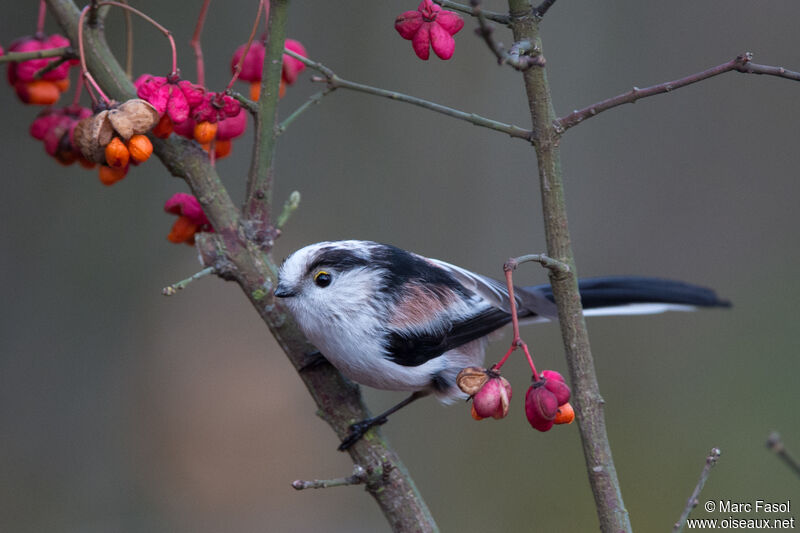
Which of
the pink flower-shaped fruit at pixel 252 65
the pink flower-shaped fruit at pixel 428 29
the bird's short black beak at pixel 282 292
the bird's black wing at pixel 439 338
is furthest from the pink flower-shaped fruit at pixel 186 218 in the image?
the pink flower-shaped fruit at pixel 428 29

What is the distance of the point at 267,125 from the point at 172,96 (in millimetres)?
219

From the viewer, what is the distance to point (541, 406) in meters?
1.36

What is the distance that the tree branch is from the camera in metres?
1.84

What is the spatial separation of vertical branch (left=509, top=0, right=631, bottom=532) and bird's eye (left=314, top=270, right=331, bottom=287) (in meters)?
0.83

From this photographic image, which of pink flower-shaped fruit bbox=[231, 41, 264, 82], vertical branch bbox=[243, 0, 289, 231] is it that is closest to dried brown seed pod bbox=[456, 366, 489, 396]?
vertical branch bbox=[243, 0, 289, 231]

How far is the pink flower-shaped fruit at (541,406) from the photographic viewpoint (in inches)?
53.4

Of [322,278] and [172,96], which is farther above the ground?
[172,96]

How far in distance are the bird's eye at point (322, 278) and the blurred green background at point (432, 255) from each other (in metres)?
2.21

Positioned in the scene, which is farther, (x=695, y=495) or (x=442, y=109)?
(x=442, y=109)

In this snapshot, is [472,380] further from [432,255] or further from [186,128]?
[432,255]

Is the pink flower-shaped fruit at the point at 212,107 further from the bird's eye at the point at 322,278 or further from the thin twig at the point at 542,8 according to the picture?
the thin twig at the point at 542,8

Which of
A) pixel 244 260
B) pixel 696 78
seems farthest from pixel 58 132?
pixel 696 78

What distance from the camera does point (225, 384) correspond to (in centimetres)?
427

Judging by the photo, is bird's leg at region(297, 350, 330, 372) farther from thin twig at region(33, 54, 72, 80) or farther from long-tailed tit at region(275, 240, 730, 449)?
thin twig at region(33, 54, 72, 80)
